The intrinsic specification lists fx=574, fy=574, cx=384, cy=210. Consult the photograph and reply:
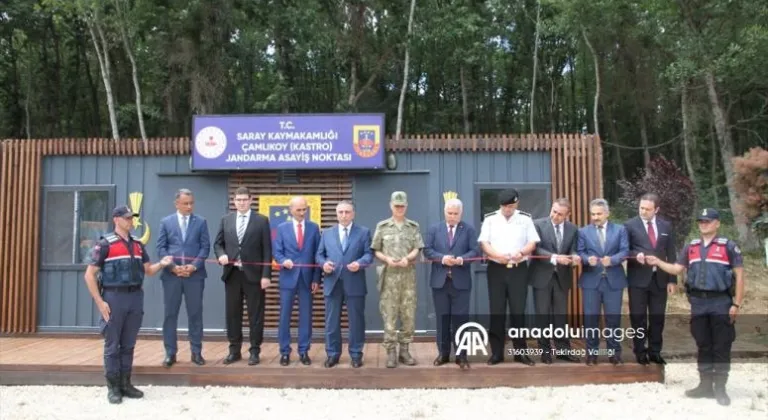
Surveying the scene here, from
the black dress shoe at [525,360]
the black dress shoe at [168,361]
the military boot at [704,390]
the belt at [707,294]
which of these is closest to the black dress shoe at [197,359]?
the black dress shoe at [168,361]

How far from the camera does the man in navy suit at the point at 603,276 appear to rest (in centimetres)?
509

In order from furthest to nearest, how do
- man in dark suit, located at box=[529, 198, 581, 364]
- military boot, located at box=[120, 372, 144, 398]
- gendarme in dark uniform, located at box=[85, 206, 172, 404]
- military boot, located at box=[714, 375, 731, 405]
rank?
man in dark suit, located at box=[529, 198, 581, 364] → military boot, located at box=[120, 372, 144, 398] → gendarme in dark uniform, located at box=[85, 206, 172, 404] → military boot, located at box=[714, 375, 731, 405]

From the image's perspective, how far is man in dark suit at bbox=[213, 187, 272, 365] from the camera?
17.2 feet

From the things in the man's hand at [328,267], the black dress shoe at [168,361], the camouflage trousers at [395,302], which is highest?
the man's hand at [328,267]

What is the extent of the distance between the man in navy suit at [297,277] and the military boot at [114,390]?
4.38ft

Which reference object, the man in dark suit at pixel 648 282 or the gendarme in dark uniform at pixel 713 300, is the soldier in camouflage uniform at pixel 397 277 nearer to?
the man in dark suit at pixel 648 282

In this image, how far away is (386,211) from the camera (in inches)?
263

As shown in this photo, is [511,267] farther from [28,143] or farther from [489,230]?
[28,143]

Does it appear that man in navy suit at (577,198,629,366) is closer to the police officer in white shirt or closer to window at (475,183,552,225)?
the police officer in white shirt

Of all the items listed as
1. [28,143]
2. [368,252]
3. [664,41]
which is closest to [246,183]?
[368,252]

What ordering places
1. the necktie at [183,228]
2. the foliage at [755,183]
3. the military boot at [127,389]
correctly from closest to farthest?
the military boot at [127,389]
the necktie at [183,228]
the foliage at [755,183]

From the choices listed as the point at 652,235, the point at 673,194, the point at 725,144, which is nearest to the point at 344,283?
the point at 652,235

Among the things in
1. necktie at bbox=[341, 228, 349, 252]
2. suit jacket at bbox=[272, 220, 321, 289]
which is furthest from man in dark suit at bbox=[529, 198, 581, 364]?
suit jacket at bbox=[272, 220, 321, 289]

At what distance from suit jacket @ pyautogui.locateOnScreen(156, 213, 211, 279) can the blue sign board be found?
142 cm
